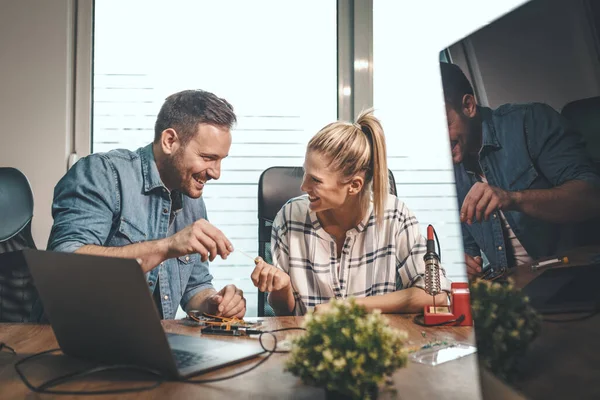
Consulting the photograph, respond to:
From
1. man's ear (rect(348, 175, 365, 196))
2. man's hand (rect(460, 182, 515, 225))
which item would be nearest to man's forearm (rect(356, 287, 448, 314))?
man's ear (rect(348, 175, 365, 196))

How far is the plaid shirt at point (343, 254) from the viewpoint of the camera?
5.91 feet

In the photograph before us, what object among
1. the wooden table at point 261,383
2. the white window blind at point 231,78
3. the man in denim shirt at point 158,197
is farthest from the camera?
the white window blind at point 231,78

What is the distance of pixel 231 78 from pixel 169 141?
2.58ft

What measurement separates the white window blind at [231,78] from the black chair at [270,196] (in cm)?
69

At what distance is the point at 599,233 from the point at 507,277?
0.16 meters

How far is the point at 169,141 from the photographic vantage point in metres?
1.96

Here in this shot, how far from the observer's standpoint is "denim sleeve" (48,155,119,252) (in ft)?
5.31

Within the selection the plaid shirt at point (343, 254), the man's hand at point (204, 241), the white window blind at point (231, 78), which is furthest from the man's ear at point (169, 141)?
the white window blind at point (231, 78)

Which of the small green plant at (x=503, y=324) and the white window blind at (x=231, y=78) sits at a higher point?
the white window blind at (x=231, y=78)

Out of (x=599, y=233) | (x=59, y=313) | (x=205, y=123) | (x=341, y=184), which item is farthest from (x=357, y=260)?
(x=599, y=233)

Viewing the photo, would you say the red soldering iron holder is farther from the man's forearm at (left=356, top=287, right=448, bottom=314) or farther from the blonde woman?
the blonde woman

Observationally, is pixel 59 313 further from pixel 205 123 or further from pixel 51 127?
pixel 51 127

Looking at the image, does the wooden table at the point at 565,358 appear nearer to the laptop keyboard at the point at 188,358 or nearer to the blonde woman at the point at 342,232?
the laptop keyboard at the point at 188,358

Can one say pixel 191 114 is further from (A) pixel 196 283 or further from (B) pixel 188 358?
(B) pixel 188 358
